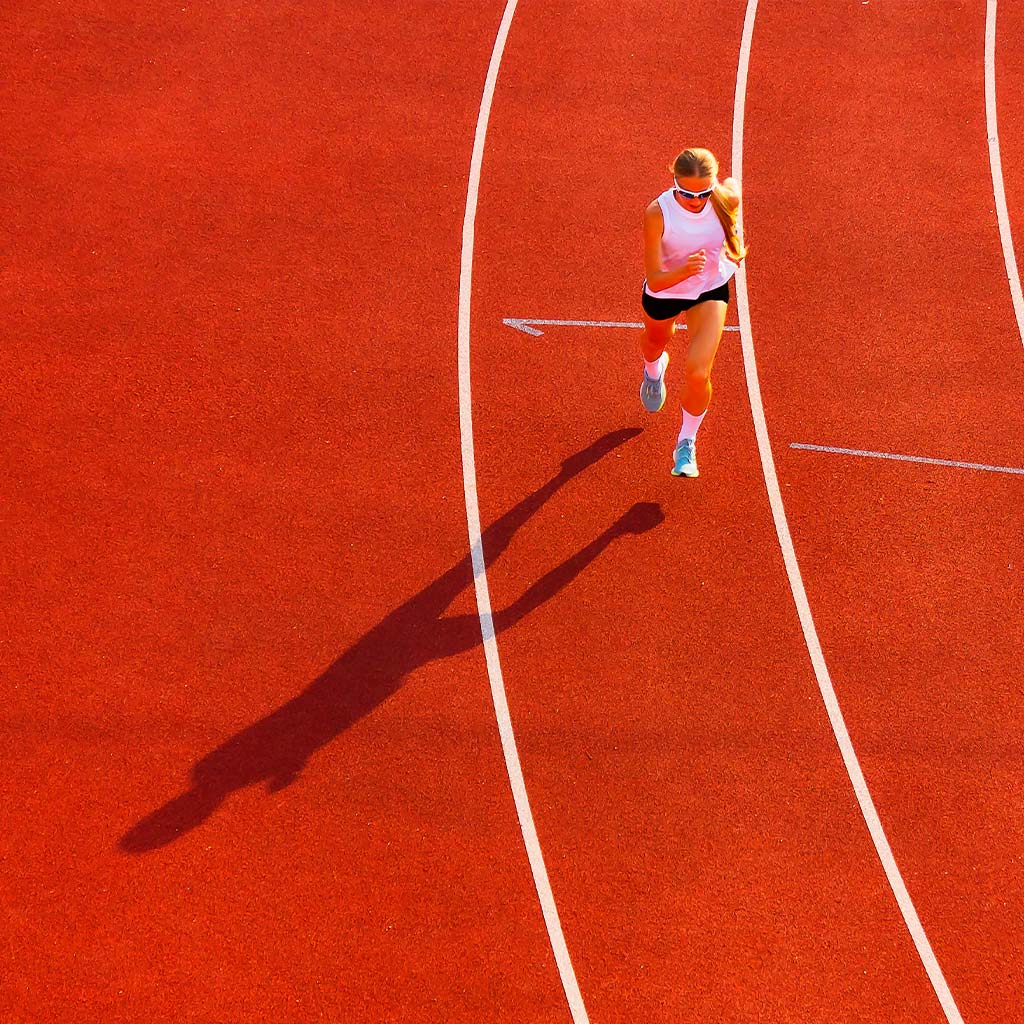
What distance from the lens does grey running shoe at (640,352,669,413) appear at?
7366mm

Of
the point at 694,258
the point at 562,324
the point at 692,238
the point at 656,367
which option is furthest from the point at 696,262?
the point at 562,324

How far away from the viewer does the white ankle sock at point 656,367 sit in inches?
287

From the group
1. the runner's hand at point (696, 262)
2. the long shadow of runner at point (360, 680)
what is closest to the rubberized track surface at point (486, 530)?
the long shadow of runner at point (360, 680)

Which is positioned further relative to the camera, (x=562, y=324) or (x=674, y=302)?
(x=562, y=324)

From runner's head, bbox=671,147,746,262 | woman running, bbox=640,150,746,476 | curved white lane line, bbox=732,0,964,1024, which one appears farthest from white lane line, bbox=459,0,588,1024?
runner's head, bbox=671,147,746,262

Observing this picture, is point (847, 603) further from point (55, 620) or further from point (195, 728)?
point (55, 620)

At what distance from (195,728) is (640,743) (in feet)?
8.38

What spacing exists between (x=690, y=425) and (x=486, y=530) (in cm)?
151

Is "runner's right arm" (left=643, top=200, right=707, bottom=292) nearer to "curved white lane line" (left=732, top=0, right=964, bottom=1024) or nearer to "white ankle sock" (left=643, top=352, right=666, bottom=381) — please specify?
"white ankle sock" (left=643, top=352, right=666, bottom=381)

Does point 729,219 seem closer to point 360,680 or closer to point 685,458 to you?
point 685,458

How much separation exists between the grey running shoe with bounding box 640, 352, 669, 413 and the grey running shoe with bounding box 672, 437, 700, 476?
41 centimetres

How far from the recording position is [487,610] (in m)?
6.70

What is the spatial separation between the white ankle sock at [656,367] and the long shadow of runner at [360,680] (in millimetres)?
908

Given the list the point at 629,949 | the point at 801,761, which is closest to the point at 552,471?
the point at 801,761
